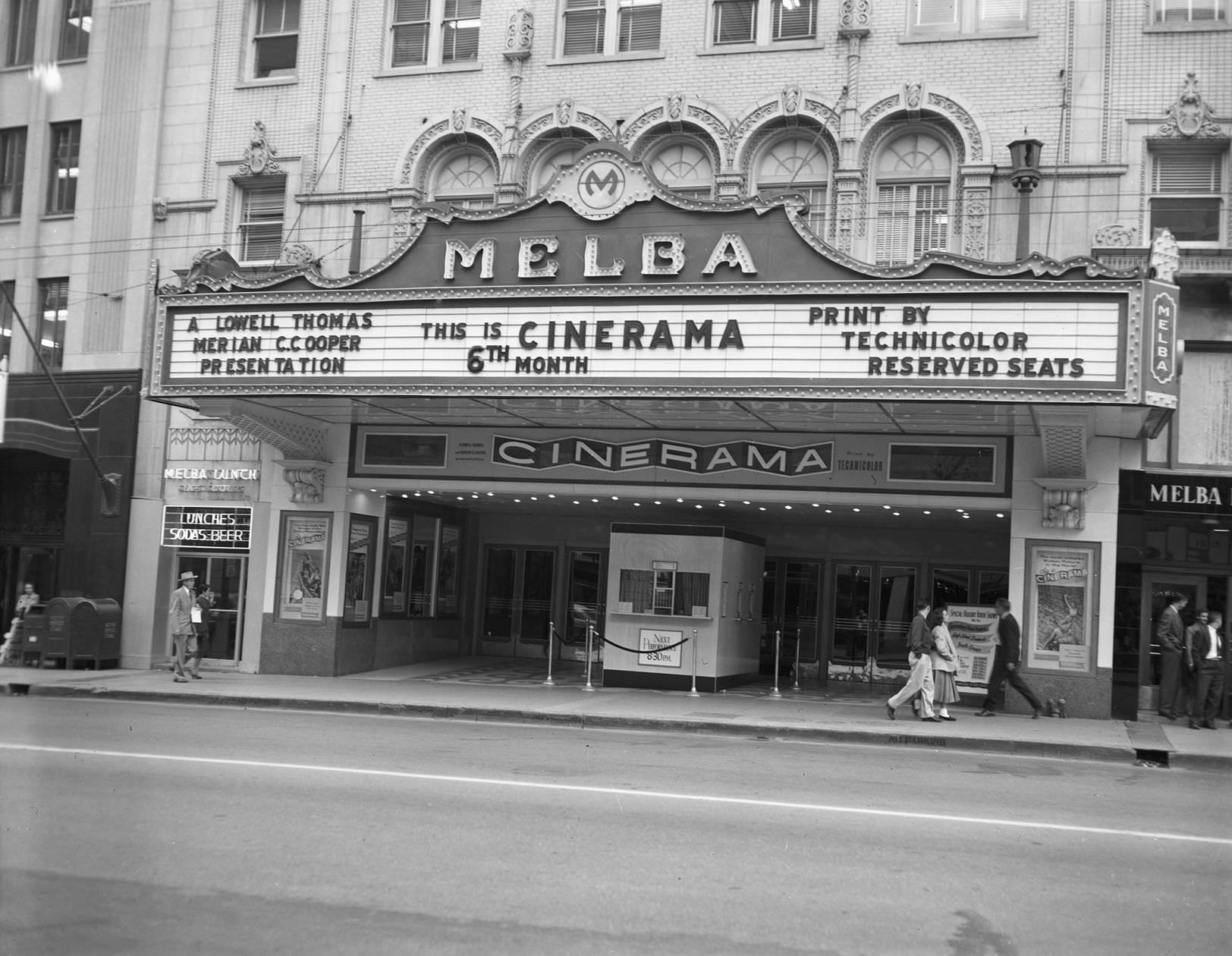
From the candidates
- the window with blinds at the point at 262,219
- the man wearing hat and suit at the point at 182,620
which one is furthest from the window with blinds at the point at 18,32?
the man wearing hat and suit at the point at 182,620

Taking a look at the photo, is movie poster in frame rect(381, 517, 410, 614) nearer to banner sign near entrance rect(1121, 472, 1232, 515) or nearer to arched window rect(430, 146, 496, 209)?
arched window rect(430, 146, 496, 209)

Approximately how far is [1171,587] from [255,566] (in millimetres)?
14807

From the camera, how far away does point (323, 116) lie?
2347cm

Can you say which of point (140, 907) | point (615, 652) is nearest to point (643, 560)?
point (615, 652)

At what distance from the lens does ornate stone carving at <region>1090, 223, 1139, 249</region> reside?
1919cm

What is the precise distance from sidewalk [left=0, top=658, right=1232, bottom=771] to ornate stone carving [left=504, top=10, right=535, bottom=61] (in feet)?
34.8

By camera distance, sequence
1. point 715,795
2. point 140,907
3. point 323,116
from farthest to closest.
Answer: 1. point 323,116
2. point 715,795
3. point 140,907

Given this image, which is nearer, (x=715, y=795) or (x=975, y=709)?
(x=715, y=795)

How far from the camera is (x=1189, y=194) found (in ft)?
64.0

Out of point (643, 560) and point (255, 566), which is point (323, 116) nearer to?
point (255, 566)

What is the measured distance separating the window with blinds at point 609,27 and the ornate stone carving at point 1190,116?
818 centimetres

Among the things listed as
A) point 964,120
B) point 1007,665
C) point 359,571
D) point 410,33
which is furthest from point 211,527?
point 964,120

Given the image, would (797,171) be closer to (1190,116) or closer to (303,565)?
(1190,116)

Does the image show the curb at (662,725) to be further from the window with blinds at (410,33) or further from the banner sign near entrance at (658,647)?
the window with blinds at (410,33)
